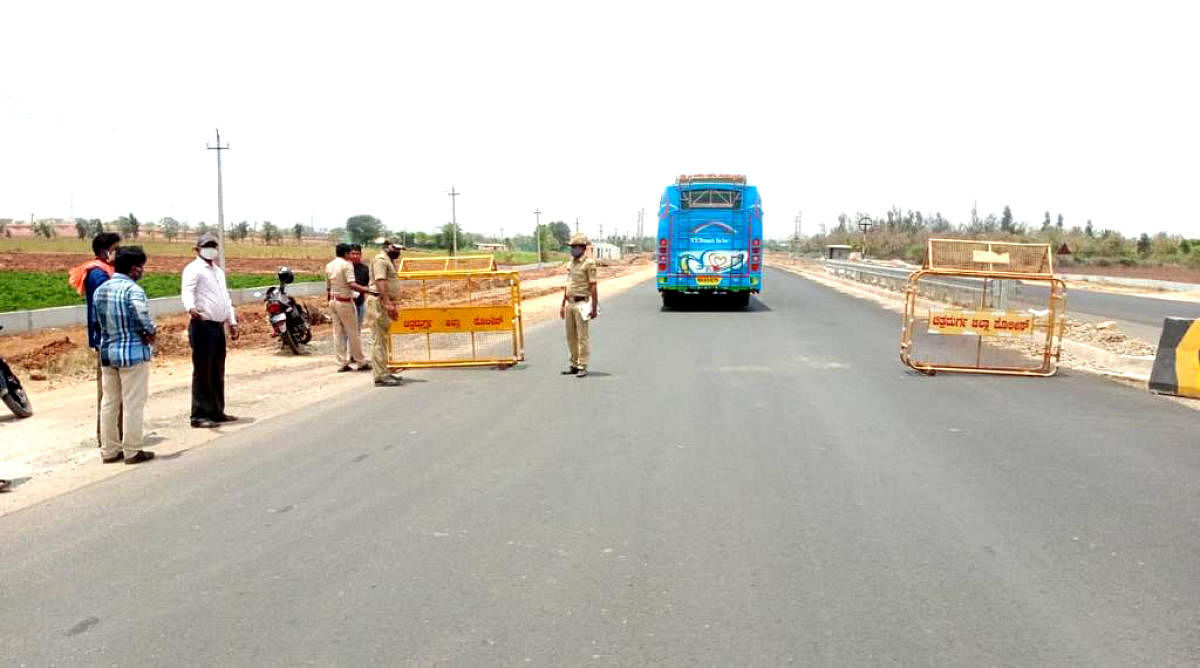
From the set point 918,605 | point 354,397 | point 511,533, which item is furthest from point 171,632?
point 354,397

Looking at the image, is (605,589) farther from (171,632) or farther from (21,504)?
(21,504)

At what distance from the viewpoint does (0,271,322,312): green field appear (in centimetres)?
2478

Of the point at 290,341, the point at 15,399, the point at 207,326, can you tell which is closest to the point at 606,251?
the point at 290,341

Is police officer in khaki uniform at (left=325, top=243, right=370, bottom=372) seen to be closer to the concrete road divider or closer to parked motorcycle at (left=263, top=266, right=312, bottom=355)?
parked motorcycle at (left=263, top=266, right=312, bottom=355)

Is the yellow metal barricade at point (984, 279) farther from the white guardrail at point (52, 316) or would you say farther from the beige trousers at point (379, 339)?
the white guardrail at point (52, 316)

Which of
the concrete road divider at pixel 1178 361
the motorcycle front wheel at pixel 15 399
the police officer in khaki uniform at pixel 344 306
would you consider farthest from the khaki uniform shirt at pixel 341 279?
the concrete road divider at pixel 1178 361

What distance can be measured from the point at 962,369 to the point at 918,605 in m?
8.81

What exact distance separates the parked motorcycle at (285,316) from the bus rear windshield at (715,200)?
473 inches

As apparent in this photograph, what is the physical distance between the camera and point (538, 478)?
6219 mm

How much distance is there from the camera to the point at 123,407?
6.90 m

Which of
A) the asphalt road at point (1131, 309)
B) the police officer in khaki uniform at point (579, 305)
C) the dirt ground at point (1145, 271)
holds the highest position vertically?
the police officer in khaki uniform at point (579, 305)

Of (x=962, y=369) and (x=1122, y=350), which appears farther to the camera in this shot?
(x=1122, y=350)

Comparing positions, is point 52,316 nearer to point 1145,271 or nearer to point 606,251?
point 1145,271

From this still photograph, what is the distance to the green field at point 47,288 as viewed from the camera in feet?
81.3
